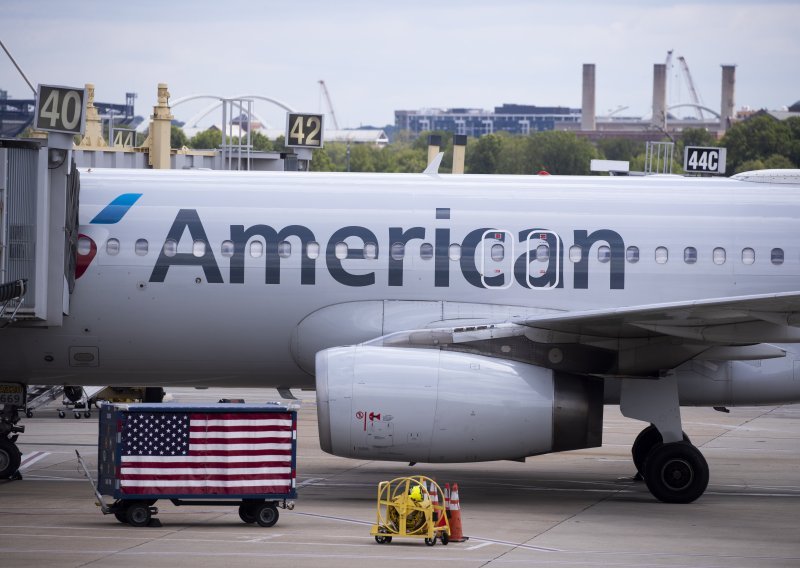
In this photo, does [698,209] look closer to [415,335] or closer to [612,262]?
[612,262]

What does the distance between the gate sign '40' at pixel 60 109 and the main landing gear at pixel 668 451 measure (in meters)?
8.61

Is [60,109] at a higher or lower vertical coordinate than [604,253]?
higher

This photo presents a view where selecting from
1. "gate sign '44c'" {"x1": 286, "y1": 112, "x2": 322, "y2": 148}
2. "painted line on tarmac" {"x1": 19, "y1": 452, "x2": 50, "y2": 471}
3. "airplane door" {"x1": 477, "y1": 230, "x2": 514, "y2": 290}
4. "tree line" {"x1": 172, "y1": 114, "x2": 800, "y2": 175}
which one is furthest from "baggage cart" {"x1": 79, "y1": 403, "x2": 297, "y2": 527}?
"tree line" {"x1": 172, "y1": 114, "x2": 800, "y2": 175}

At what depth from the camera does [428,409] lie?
677 inches

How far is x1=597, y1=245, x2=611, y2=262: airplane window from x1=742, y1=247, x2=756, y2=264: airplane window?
2022mm

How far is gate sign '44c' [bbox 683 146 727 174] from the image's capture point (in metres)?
47.0

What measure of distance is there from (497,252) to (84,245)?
19.6 feet

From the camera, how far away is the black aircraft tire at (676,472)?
18703 mm

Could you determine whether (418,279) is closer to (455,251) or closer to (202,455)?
(455,251)

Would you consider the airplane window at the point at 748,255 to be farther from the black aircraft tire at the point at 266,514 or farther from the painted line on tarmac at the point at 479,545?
the black aircraft tire at the point at 266,514

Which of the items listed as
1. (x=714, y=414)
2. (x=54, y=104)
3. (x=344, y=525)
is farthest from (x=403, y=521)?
(x=714, y=414)

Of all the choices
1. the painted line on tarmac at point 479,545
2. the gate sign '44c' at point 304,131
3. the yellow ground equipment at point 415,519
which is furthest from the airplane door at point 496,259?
the gate sign '44c' at point 304,131

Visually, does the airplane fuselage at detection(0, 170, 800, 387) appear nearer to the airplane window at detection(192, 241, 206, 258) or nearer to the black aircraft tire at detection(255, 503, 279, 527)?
the airplane window at detection(192, 241, 206, 258)

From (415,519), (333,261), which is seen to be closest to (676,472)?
(415,519)
